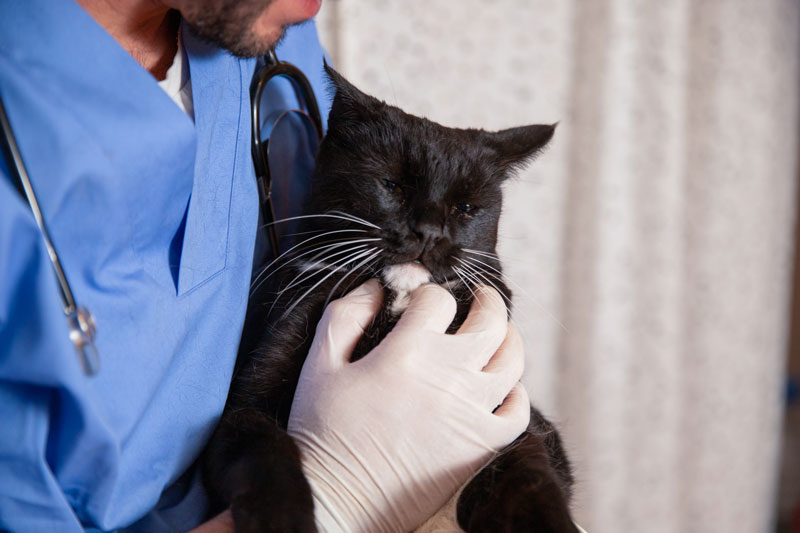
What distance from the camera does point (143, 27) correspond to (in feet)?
2.79

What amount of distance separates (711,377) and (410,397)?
64.9 inches

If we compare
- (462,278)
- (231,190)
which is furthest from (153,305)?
(462,278)

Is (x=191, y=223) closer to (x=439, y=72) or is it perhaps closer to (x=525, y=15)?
(x=439, y=72)

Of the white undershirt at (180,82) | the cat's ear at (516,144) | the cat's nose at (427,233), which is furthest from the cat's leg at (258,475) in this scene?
the cat's ear at (516,144)

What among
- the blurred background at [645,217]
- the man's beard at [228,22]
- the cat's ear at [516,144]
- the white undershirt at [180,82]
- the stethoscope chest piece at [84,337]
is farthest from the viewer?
the blurred background at [645,217]

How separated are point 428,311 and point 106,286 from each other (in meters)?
0.41

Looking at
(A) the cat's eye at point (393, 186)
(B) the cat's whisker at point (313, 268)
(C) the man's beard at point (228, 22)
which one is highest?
(C) the man's beard at point (228, 22)

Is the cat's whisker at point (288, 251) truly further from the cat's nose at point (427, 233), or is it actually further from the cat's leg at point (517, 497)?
the cat's leg at point (517, 497)

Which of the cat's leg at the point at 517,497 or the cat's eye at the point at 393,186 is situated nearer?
the cat's leg at the point at 517,497

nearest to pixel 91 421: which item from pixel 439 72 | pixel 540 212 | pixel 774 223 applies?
pixel 439 72

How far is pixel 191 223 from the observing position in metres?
0.78

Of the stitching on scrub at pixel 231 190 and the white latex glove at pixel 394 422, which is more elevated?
the stitching on scrub at pixel 231 190

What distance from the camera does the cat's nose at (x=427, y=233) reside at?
866mm

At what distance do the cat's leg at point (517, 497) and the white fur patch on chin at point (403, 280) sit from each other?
0.86 ft
